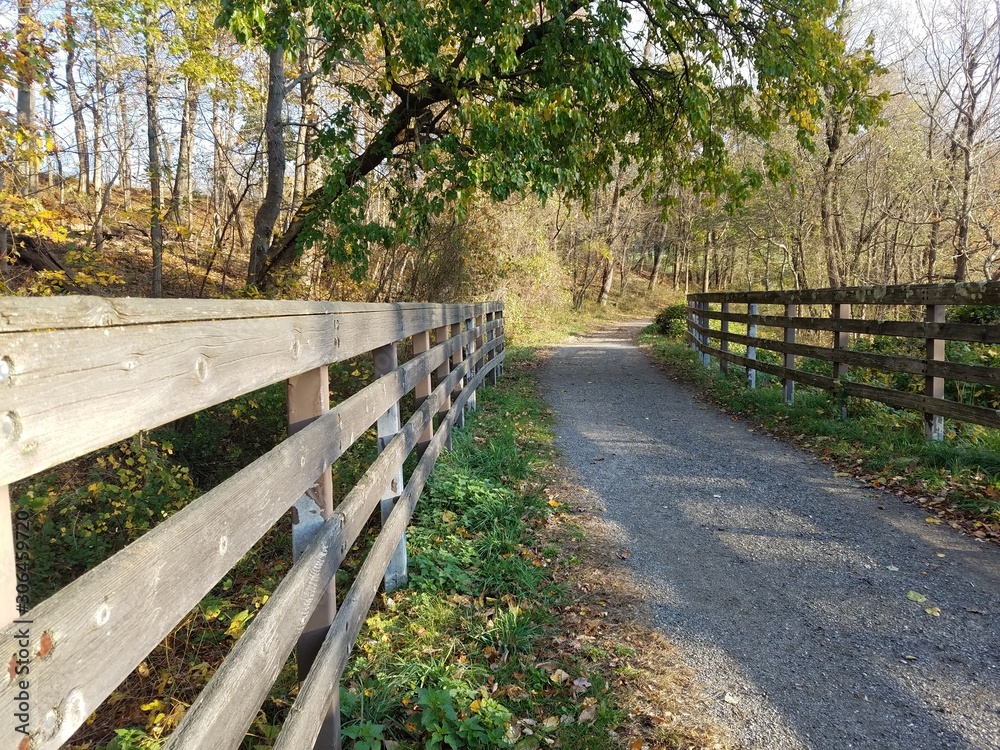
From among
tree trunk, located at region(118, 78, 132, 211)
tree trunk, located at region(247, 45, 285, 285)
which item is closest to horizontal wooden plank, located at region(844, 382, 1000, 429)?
tree trunk, located at region(247, 45, 285, 285)

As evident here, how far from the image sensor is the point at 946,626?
129 inches

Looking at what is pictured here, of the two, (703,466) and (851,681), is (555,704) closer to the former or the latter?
(851,681)

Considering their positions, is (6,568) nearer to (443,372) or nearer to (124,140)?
(443,372)

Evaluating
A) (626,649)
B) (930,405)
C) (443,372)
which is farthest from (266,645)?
(930,405)

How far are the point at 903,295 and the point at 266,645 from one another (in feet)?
22.2

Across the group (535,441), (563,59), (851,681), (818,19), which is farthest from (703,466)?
(818,19)

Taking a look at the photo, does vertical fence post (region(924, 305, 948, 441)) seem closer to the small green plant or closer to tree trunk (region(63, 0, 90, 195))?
the small green plant

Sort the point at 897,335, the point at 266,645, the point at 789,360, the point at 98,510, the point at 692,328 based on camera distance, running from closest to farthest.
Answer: the point at 266,645
the point at 98,510
the point at 897,335
the point at 789,360
the point at 692,328

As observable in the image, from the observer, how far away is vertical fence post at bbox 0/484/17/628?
792 millimetres

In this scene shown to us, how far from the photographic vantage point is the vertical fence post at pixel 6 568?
0.79 m

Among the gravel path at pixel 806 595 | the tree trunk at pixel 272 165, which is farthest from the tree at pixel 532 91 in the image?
the gravel path at pixel 806 595

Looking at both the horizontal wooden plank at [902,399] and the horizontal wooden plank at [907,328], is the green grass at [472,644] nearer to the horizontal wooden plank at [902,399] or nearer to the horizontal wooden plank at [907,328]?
the horizontal wooden plank at [902,399]

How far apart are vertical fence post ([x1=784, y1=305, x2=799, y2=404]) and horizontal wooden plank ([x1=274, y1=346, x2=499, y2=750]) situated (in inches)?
244

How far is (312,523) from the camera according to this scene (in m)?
2.28
